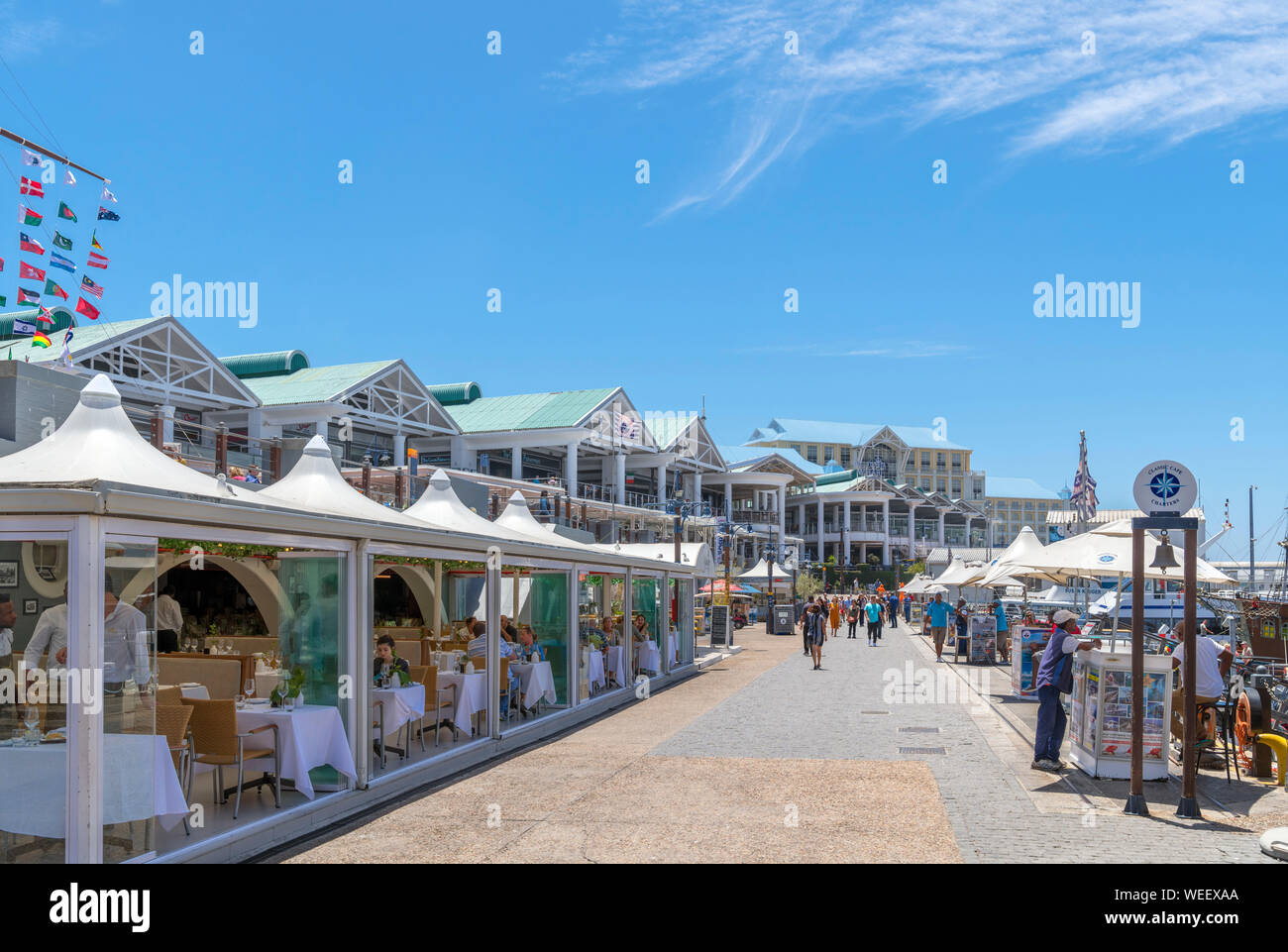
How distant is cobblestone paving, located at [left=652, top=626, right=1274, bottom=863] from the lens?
26.0 ft

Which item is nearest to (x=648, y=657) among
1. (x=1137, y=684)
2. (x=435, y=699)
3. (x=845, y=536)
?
(x=435, y=699)

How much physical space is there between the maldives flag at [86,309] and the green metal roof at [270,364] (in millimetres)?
36367

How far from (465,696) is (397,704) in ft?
6.08

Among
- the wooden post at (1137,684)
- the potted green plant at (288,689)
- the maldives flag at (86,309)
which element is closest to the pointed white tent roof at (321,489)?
the potted green plant at (288,689)

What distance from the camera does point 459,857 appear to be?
25.0 feet

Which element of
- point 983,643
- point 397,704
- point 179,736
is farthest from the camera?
point 983,643

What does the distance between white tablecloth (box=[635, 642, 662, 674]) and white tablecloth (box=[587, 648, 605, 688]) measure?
293 centimetres

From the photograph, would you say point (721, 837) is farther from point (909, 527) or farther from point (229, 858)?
point (909, 527)

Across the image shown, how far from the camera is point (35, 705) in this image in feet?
21.9

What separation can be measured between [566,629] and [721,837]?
836 centimetres

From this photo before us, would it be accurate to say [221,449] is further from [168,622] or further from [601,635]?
[601,635]

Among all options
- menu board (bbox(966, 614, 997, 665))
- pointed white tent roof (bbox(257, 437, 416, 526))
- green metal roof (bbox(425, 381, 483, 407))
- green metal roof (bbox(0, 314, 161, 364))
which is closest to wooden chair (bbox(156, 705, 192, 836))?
pointed white tent roof (bbox(257, 437, 416, 526))

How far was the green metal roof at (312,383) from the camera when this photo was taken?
47531mm
